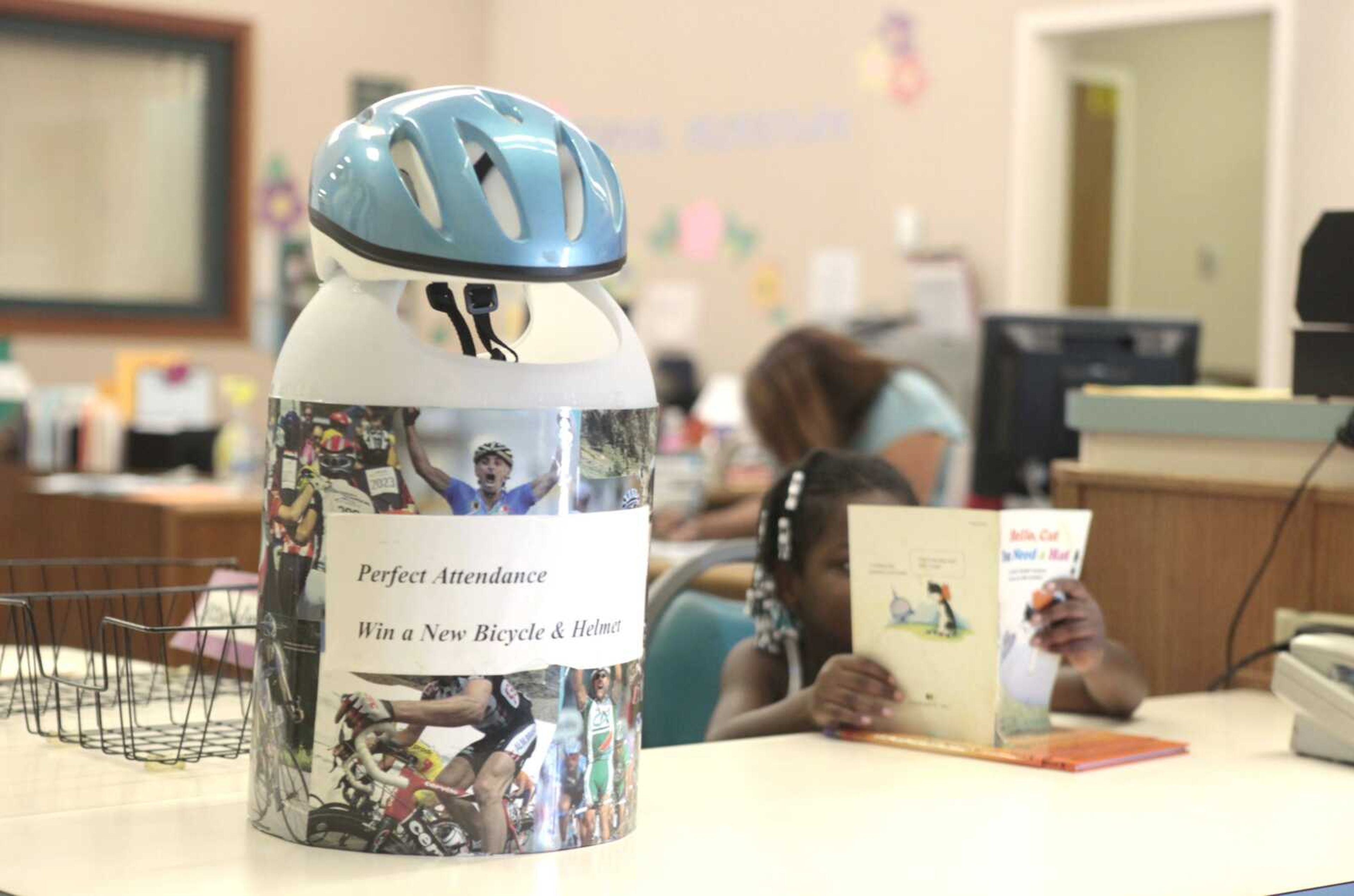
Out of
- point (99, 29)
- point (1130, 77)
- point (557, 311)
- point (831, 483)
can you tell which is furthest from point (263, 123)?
point (557, 311)

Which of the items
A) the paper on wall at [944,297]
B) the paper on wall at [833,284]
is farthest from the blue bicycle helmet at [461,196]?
the paper on wall at [833,284]

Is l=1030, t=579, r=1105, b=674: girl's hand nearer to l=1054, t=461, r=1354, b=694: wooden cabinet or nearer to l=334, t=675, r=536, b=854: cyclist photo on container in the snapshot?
l=1054, t=461, r=1354, b=694: wooden cabinet

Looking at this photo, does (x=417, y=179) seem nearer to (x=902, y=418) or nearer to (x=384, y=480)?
(x=384, y=480)

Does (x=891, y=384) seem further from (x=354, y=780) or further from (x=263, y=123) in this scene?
(x=263, y=123)

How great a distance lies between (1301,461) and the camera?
1.72 metres

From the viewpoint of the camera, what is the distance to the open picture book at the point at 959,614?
4.40 feet

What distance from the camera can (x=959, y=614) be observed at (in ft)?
4.44

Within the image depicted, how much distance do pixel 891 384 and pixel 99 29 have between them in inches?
157

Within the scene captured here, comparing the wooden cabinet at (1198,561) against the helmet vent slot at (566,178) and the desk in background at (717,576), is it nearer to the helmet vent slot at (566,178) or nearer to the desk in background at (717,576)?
the helmet vent slot at (566,178)

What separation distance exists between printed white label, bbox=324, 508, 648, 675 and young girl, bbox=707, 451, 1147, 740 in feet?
1.77

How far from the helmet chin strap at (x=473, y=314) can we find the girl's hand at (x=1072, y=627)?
0.58 m

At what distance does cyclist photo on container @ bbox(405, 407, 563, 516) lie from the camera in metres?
0.93

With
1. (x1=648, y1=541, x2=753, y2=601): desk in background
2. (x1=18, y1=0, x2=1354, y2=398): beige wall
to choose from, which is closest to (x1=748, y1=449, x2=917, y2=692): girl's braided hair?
(x1=648, y1=541, x2=753, y2=601): desk in background

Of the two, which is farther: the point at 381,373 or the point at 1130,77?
the point at 1130,77
